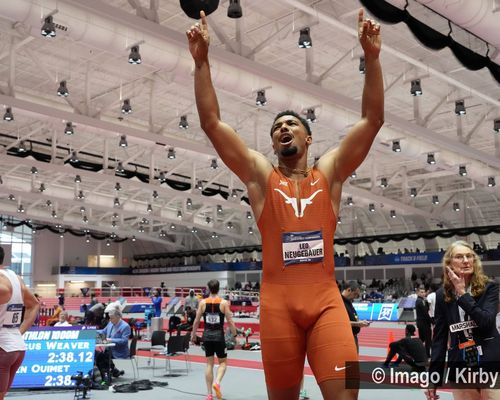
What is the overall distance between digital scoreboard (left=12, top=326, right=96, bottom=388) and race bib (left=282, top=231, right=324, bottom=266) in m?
8.27

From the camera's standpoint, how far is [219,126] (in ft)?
9.66

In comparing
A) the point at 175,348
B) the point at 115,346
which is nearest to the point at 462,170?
the point at 175,348

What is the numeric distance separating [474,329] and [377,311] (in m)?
21.5

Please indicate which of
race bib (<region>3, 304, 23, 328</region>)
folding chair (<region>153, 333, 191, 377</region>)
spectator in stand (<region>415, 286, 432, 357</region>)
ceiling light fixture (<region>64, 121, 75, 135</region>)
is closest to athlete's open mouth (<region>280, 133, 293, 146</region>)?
race bib (<region>3, 304, 23, 328</region>)

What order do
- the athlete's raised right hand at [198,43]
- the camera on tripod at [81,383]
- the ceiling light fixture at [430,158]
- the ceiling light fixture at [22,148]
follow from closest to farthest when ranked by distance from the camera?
the athlete's raised right hand at [198,43]
the camera on tripod at [81,383]
the ceiling light fixture at [430,158]
the ceiling light fixture at [22,148]

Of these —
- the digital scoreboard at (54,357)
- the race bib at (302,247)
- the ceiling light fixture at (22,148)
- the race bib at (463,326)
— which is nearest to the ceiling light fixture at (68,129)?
the ceiling light fixture at (22,148)

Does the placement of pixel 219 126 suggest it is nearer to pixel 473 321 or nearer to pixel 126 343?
pixel 473 321

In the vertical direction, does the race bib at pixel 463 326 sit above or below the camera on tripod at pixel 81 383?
above

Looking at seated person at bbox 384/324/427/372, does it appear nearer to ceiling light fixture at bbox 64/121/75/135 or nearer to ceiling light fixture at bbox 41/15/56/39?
ceiling light fixture at bbox 41/15/56/39

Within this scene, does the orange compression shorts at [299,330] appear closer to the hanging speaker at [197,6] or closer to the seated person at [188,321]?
the hanging speaker at [197,6]

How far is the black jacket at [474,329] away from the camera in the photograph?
11.3 feet

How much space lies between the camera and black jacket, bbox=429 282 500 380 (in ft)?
11.3

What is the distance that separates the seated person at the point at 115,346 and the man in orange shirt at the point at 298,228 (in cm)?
860

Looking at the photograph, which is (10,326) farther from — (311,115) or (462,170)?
(462,170)
